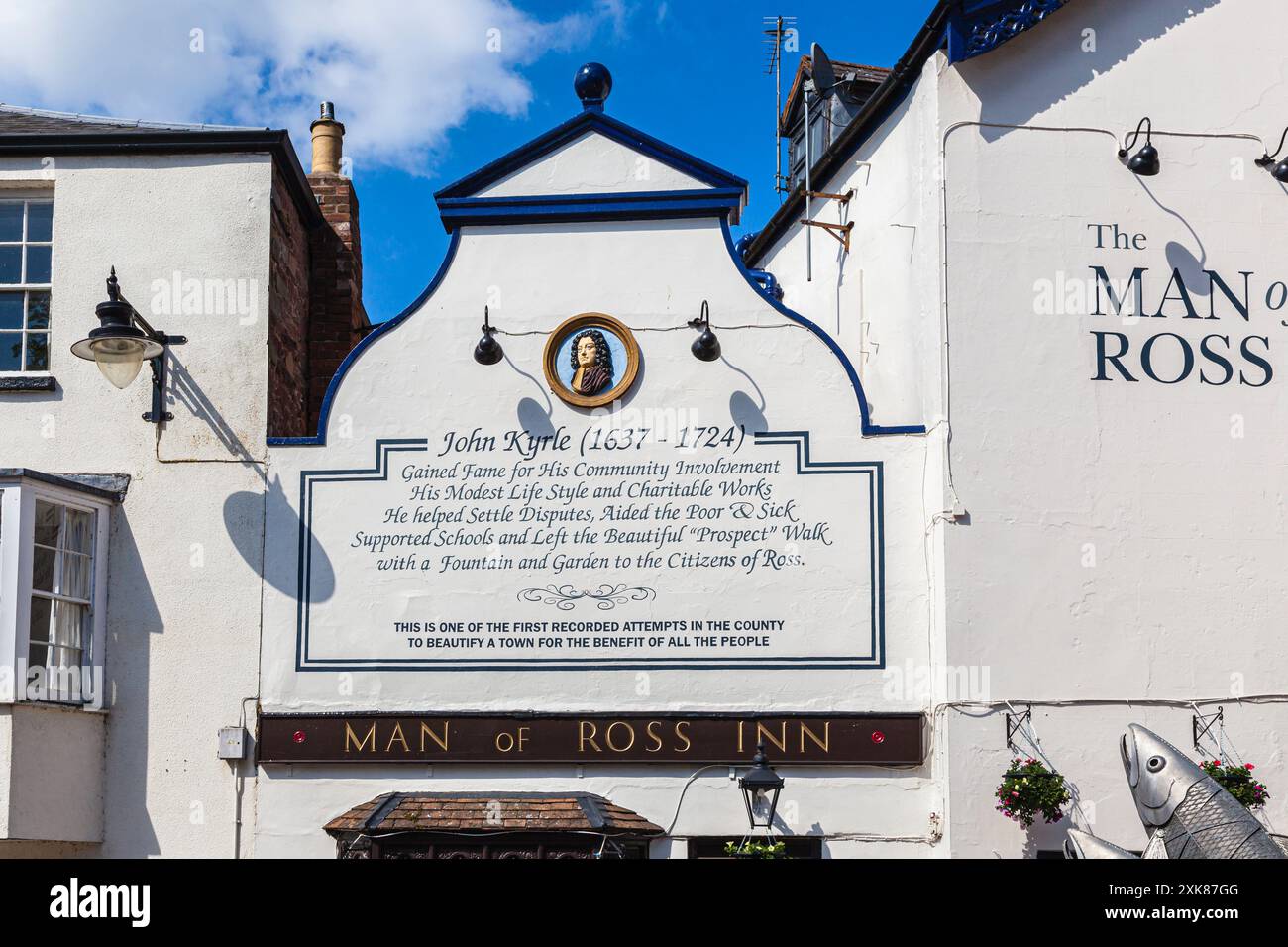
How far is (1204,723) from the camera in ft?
36.2

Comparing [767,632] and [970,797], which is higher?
[767,632]

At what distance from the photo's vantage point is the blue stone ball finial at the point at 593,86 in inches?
487

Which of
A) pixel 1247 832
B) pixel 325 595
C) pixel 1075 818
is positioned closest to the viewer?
pixel 1247 832

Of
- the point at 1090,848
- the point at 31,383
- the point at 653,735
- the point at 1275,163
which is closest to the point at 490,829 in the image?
the point at 653,735

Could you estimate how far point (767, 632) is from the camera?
11484 mm

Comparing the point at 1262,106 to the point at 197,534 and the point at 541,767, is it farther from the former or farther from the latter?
the point at 197,534

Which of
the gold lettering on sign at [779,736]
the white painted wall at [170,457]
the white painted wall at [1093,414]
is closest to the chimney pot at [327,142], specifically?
the white painted wall at [170,457]

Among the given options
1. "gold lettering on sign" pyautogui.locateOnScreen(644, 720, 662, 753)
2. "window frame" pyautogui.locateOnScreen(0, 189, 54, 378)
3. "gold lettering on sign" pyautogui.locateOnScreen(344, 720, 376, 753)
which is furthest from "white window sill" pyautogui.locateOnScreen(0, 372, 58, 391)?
"gold lettering on sign" pyautogui.locateOnScreen(644, 720, 662, 753)

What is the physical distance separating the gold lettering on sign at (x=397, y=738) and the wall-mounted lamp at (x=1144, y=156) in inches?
271

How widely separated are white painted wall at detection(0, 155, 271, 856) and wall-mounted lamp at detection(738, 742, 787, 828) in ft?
12.2

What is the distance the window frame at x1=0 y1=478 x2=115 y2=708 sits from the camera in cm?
1090

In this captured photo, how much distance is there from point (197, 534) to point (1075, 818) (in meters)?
6.78

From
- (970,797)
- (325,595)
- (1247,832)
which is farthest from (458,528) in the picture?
(1247,832)

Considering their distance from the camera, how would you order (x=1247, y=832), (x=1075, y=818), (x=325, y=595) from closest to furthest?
1. (x=1247, y=832)
2. (x=1075, y=818)
3. (x=325, y=595)
